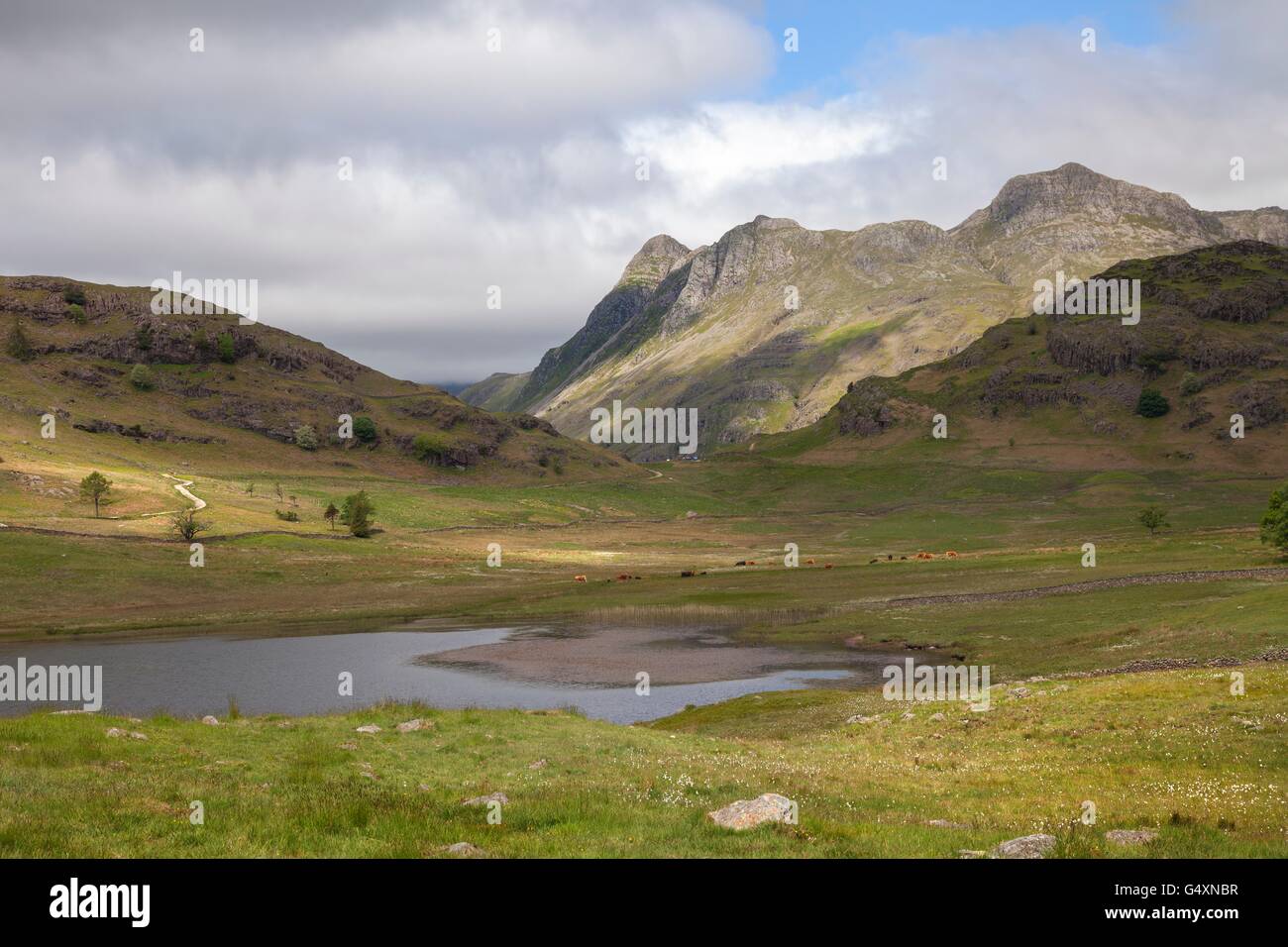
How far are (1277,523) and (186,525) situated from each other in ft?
444

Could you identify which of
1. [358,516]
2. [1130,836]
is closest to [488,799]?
[1130,836]

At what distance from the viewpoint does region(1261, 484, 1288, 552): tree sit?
3898 inches

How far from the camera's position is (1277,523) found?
99.9 metres

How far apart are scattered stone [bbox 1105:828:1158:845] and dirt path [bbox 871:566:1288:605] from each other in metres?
78.5

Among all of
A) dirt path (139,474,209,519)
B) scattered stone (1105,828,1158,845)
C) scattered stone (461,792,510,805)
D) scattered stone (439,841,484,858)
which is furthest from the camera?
dirt path (139,474,209,519)

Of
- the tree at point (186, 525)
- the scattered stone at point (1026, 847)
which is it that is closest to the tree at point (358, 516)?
the tree at point (186, 525)

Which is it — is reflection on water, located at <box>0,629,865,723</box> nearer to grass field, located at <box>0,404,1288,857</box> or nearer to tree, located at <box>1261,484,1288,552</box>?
grass field, located at <box>0,404,1288,857</box>

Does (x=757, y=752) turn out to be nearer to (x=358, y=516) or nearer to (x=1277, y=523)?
(x=1277, y=523)

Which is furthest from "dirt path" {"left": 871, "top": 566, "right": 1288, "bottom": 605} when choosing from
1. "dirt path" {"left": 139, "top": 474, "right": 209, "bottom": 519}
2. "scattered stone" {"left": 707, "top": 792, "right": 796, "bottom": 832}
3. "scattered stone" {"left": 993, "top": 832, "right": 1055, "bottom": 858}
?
"dirt path" {"left": 139, "top": 474, "right": 209, "bottom": 519}

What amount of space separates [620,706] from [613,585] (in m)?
65.2

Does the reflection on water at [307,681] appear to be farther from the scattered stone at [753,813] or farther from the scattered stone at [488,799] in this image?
the scattered stone at [753,813]

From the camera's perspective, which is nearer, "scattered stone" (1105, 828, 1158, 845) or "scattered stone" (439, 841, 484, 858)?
"scattered stone" (439, 841, 484, 858)
